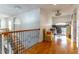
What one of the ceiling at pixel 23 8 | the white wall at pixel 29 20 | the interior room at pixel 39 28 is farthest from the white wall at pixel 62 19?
the white wall at pixel 29 20

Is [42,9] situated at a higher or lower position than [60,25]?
higher

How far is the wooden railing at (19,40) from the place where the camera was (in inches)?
79.5

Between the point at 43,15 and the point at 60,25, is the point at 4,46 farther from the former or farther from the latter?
the point at 60,25

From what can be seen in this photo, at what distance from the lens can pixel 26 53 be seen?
203 cm

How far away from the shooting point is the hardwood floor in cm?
200

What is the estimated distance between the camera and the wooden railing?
202 cm

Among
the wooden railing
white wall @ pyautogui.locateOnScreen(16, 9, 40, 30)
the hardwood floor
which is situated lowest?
the hardwood floor

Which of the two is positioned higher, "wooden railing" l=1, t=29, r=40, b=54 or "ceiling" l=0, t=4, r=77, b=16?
"ceiling" l=0, t=4, r=77, b=16

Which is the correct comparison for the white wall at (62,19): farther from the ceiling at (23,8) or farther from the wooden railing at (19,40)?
the wooden railing at (19,40)

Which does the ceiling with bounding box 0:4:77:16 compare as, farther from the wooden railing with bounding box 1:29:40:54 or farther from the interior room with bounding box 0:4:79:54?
the wooden railing with bounding box 1:29:40:54

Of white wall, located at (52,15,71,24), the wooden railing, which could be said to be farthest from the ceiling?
the wooden railing
